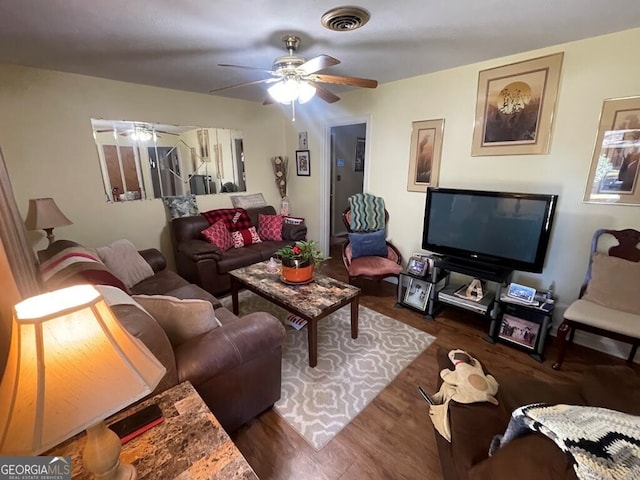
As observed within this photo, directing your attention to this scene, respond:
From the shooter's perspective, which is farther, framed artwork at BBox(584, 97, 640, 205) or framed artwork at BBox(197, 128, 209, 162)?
framed artwork at BBox(197, 128, 209, 162)

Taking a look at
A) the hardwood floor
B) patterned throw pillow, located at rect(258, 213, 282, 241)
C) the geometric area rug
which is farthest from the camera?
patterned throw pillow, located at rect(258, 213, 282, 241)

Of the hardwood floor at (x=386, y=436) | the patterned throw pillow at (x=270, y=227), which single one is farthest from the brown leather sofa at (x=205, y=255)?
the hardwood floor at (x=386, y=436)

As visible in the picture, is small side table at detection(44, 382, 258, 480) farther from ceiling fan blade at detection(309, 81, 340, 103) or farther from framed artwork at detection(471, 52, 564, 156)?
framed artwork at detection(471, 52, 564, 156)

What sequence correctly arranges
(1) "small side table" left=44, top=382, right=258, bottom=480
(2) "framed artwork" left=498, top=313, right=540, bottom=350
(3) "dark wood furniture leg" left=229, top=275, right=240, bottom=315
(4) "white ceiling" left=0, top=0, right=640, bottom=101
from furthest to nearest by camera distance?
(3) "dark wood furniture leg" left=229, top=275, right=240, bottom=315, (2) "framed artwork" left=498, top=313, right=540, bottom=350, (4) "white ceiling" left=0, top=0, right=640, bottom=101, (1) "small side table" left=44, top=382, right=258, bottom=480

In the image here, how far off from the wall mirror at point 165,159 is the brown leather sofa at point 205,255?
52cm

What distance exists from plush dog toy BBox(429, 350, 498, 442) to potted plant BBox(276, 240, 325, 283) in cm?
137

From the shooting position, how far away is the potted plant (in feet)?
7.91

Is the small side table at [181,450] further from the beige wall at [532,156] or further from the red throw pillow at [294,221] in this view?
the red throw pillow at [294,221]

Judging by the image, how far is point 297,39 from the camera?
2078 millimetres

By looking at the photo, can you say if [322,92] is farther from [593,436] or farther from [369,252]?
[593,436]

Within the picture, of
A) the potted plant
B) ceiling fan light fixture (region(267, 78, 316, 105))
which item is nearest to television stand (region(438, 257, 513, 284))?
the potted plant

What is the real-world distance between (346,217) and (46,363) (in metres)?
3.28

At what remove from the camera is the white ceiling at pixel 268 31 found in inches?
65.2

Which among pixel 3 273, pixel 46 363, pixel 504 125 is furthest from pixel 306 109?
pixel 46 363
